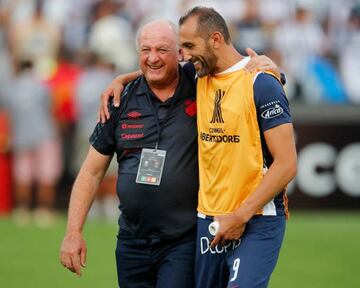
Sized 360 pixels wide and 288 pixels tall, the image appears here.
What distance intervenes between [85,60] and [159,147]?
10463mm

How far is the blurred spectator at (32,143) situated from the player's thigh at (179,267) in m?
9.19

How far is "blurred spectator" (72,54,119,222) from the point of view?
51.2 feet

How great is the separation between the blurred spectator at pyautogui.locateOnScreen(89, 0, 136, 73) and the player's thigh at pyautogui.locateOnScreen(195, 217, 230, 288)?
10539 mm

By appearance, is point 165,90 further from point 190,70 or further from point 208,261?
point 208,261

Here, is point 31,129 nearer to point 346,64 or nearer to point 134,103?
point 346,64

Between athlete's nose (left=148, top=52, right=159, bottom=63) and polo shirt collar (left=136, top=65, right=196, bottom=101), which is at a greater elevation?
athlete's nose (left=148, top=52, right=159, bottom=63)

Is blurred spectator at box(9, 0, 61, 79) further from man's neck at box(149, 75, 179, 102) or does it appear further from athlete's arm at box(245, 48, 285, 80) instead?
athlete's arm at box(245, 48, 285, 80)

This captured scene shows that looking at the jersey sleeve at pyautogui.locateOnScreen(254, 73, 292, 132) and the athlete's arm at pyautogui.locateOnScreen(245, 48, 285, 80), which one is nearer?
the jersey sleeve at pyautogui.locateOnScreen(254, 73, 292, 132)

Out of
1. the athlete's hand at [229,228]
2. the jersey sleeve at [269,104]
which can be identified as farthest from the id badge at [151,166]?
the jersey sleeve at [269,104]

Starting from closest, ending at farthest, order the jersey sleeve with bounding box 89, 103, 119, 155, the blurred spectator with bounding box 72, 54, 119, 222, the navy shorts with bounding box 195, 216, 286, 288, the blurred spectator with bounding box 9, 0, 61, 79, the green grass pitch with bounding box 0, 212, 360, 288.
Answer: the navy shorts with bounding box 195, 216, 286, 288, the jersey sleeve with bounding box 89, 103, 119, 155, the green grass pitch with bounding box 0, 212, 360, 288, the blurred spectator with bounding box 72, 54, 119, 222, the blurred spectator with bounding box 9, 0, 61, 79

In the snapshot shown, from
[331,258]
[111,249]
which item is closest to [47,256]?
[111,249]

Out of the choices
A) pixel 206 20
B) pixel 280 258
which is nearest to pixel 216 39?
pixel 206 20

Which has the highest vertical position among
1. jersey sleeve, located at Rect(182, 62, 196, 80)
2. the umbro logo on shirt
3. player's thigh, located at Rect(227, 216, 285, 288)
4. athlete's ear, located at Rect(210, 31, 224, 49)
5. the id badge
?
athlete's ear, located at Rect(210, 31, 224, 49)

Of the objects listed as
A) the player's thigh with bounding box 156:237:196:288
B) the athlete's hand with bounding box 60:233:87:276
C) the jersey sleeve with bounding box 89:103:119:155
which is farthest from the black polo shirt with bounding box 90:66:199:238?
the athlete's hand with bounding box 60:233:87:276
